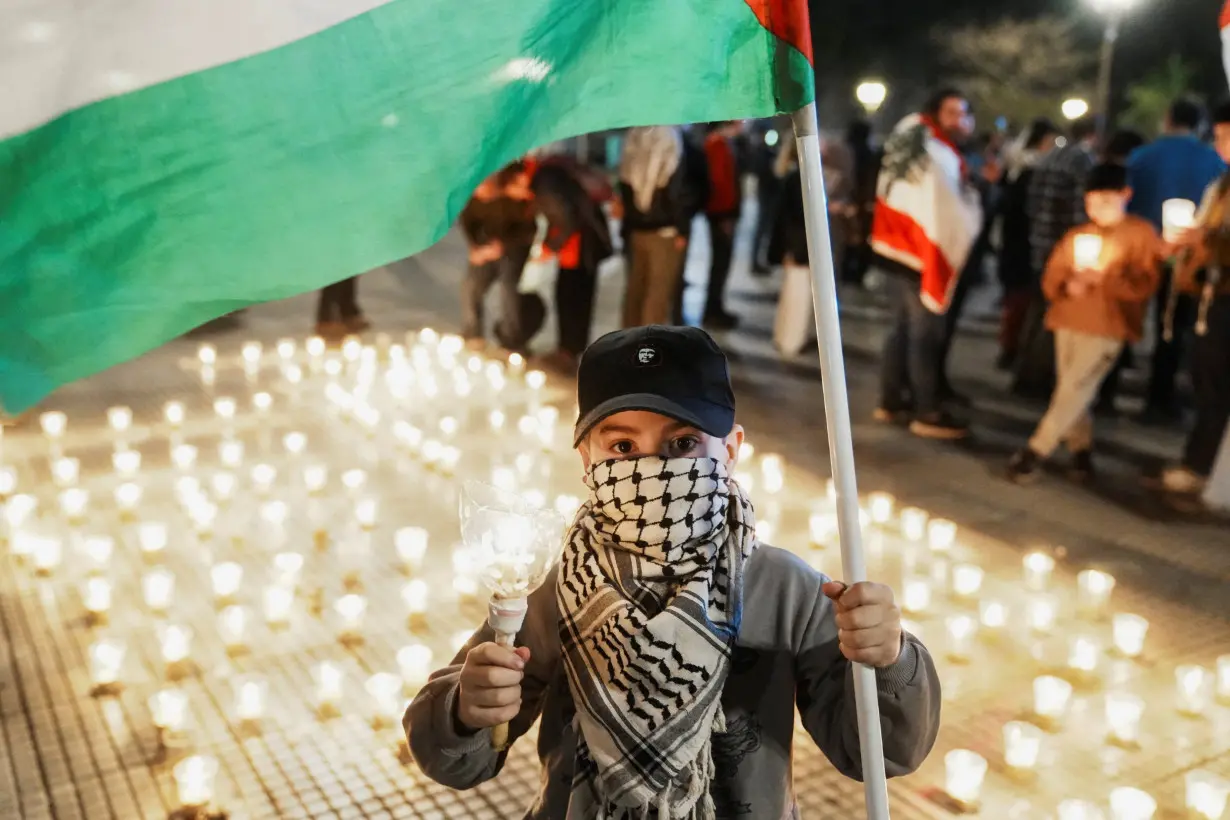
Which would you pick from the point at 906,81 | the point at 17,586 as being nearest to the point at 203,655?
the point at 17,586

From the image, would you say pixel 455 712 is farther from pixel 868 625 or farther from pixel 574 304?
pixel 574 304

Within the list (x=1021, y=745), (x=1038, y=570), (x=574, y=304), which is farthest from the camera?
(x=574, y=304)

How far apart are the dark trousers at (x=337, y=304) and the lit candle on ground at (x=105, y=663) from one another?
259 inches

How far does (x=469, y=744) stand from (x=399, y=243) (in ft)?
2.85

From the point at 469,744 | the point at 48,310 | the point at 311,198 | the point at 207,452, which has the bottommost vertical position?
the point at 207,452

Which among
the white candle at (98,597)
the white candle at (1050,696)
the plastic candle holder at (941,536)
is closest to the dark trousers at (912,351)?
the plastic candle holder at (941,536)

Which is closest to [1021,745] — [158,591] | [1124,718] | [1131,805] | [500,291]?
[1131,805]

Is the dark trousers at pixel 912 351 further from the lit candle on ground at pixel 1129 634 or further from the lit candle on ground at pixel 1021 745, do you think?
the lit candle on ground at pixel 1021 745

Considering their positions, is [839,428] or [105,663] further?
[105,663]

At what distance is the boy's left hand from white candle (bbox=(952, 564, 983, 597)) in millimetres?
3449

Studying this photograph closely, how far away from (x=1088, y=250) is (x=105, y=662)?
5200 millimetres

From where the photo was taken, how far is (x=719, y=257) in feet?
35.6

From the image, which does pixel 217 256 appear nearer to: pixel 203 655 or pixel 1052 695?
pixel 203 655

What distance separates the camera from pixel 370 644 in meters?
4.66
